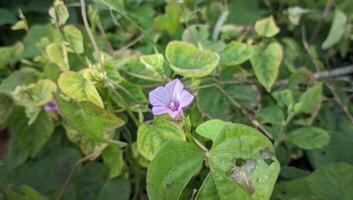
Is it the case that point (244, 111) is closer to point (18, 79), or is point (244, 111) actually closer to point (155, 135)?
point (155, 135)

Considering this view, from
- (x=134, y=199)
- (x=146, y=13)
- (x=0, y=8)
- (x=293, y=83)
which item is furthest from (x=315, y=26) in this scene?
(x=0, y=8)

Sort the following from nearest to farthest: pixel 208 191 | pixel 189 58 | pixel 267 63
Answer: pixel 208 191 → pixel 189 58 → pixel 267 63

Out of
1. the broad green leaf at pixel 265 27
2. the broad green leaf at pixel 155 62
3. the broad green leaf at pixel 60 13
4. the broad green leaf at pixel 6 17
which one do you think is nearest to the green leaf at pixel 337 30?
the broad green leaf at pixel 265 27

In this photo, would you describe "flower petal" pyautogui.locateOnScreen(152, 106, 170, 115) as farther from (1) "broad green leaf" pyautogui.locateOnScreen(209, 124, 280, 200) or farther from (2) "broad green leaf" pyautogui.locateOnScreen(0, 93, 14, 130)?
(2) "broad green leaf" pyautogui.locateOnScreen(0, 93, 14, 130)

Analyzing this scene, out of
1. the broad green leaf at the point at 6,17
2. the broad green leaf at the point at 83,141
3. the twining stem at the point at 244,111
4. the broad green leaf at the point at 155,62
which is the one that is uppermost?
the broad green leaf at the point at 155,62

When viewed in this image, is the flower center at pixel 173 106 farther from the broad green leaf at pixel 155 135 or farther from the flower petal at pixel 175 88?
the broad green leaf at pixel 155 135

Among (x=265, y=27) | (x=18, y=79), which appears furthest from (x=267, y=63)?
(x=18, y=79)

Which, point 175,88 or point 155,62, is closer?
point 175,88
